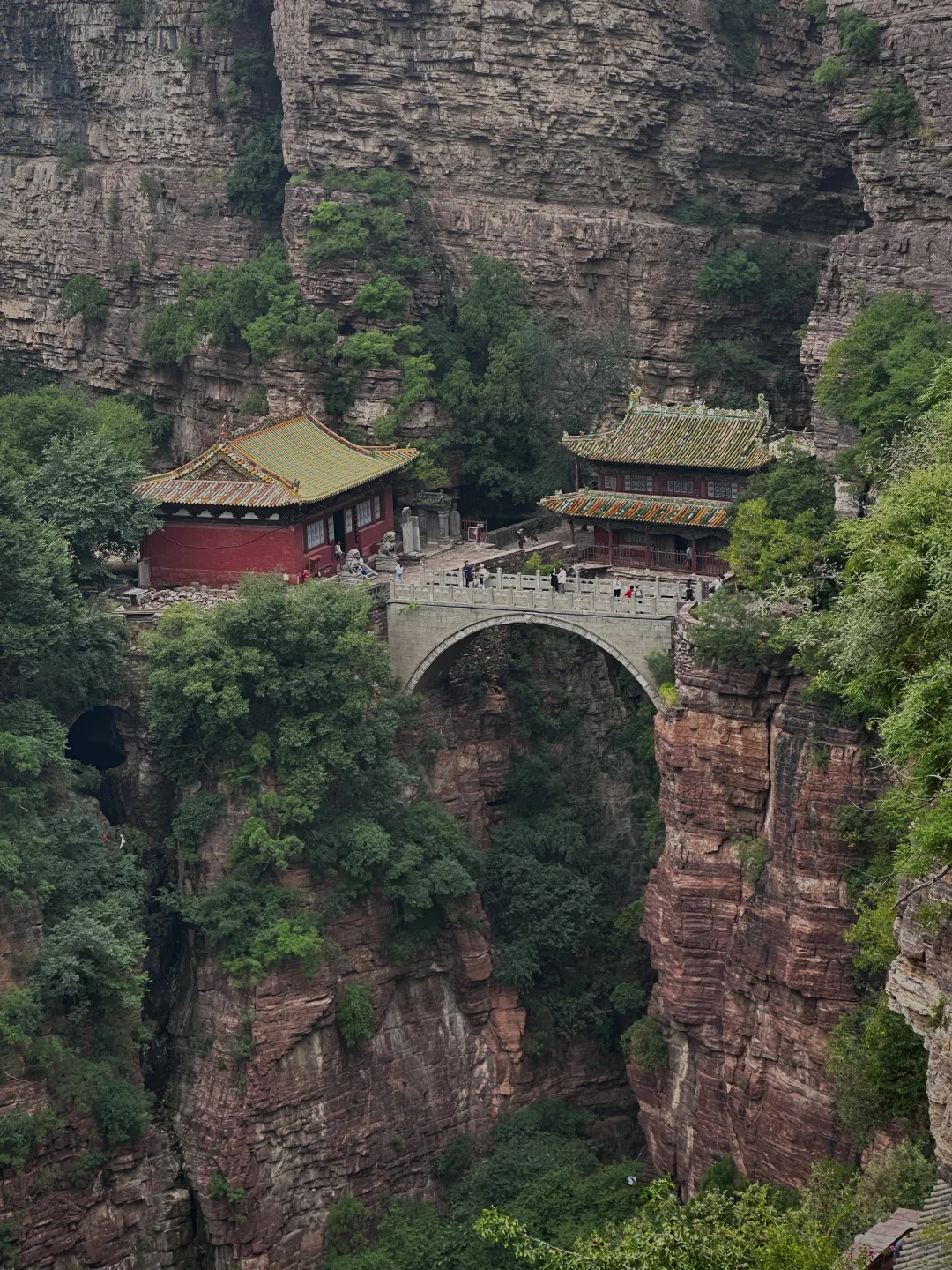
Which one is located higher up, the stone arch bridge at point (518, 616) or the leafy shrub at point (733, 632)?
the stone arch bridge at point (518, 616)

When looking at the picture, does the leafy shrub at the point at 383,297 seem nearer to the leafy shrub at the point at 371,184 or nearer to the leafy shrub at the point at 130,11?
the leafy shrub at the point at 371,184

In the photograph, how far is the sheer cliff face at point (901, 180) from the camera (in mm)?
49188

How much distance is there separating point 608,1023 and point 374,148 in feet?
78.1

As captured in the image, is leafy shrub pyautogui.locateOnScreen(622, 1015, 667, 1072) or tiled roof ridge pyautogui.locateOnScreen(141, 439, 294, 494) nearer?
leafy shrub pyautogui.locateOnScreen(622, 1015, 667, 1072)

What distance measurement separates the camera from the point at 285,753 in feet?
162

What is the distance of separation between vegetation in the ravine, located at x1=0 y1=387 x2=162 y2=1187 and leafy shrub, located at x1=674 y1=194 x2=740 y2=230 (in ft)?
53.2

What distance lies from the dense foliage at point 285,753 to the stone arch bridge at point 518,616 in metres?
2.09

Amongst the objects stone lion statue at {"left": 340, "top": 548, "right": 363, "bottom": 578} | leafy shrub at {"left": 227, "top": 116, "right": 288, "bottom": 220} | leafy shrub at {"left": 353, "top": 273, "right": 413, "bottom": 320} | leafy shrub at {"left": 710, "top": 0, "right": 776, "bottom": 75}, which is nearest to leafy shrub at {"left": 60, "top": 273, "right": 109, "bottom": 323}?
leafy shrub at {"left": 227, "top": 116, "right": 288, "bottom": 220}

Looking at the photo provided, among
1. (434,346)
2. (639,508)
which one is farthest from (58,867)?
(434,346)

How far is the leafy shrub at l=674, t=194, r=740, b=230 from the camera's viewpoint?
5972 centimetres

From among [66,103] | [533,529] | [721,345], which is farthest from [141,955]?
[66,103]

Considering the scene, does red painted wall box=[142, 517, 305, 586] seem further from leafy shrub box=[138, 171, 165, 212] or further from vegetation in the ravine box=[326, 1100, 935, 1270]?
leafy shrub box=[138, 171, 165, 212]

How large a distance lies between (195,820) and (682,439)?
14802mm

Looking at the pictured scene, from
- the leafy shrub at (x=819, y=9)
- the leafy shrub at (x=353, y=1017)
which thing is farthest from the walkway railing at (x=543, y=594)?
the leafy shrub at (x=819, y=9)
